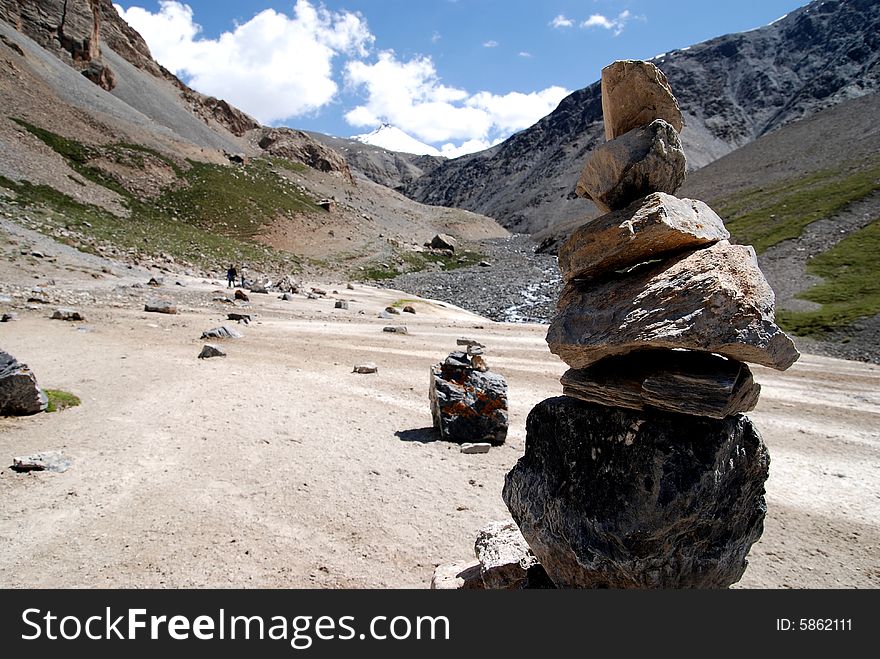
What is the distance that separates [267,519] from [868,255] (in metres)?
63.6

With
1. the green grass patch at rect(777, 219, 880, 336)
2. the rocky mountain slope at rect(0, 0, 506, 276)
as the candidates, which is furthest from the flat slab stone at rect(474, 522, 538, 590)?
the rocky mountain slope at rect(0, 0, 506, 276)

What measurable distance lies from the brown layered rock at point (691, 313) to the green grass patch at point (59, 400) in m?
11.2

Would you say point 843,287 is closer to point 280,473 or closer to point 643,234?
point 643,234

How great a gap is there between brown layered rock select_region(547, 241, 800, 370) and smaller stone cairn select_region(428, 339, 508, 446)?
6.79 metres

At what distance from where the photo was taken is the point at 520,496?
6.28 metres

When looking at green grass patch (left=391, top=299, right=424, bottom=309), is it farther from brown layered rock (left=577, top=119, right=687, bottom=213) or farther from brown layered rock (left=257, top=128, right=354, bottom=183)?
brown layered rock (left=257, top=128, right=354, bottom=183)

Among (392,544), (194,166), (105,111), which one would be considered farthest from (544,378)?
(105,111)

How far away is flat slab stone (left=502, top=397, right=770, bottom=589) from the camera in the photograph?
519 cm

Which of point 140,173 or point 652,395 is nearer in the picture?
point 652,395

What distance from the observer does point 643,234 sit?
5551 millimetres

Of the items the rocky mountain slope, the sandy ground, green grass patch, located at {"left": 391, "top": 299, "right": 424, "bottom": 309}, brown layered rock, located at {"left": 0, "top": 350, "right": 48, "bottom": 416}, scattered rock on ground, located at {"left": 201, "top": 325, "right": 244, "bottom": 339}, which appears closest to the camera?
the sandy ground

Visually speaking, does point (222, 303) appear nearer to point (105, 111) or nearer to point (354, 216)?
point (105, 111)

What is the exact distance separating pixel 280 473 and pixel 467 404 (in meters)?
4.77

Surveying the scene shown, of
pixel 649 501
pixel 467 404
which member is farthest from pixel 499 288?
pixel 649 501
